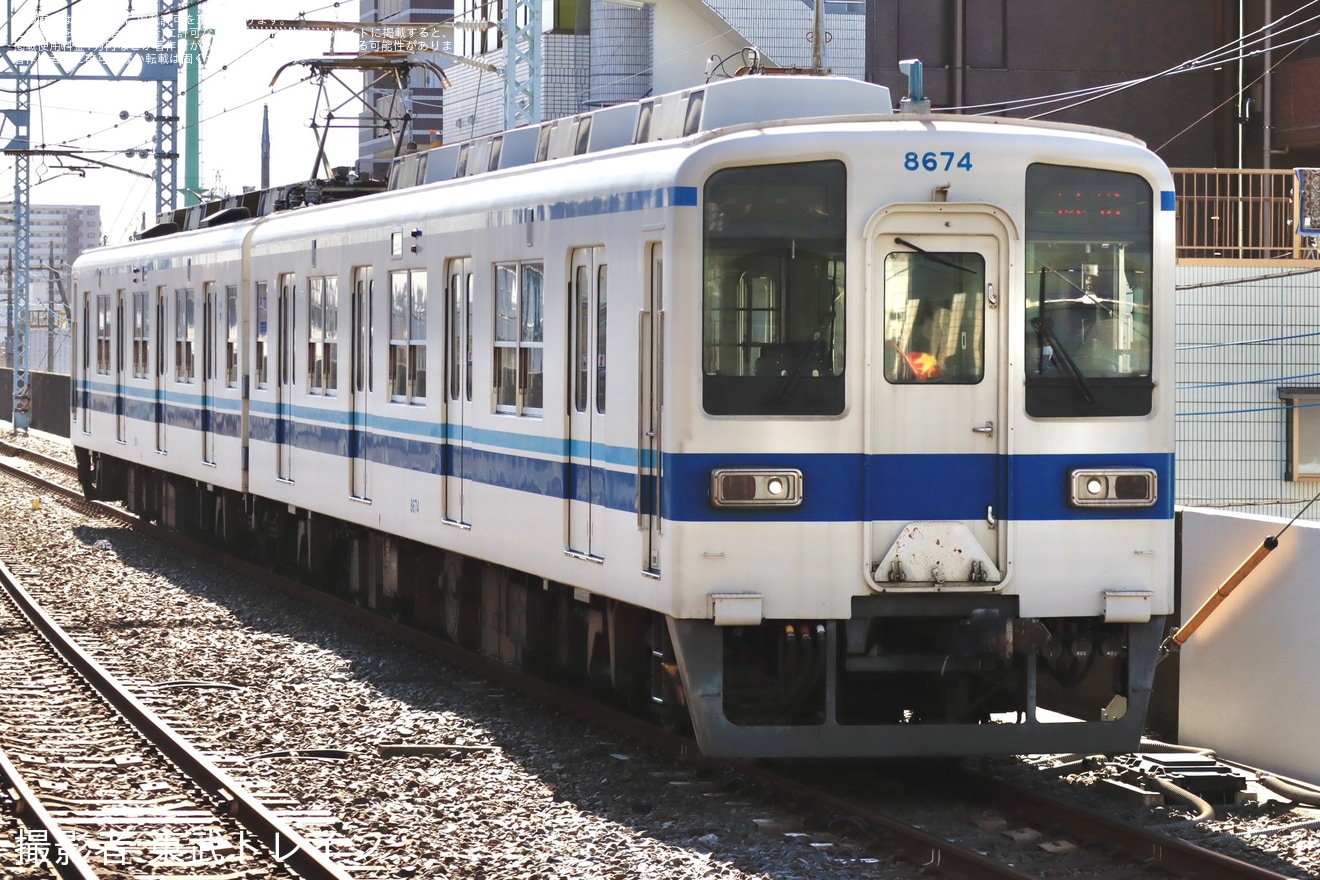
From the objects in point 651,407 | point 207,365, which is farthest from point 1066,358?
point 207,365

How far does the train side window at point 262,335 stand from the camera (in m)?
15.6

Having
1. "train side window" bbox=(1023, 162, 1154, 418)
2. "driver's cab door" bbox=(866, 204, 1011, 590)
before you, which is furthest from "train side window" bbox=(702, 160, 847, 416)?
"train side window" bbox=(1023, 162, 1154, 418)

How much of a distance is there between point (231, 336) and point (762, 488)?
9.29 m

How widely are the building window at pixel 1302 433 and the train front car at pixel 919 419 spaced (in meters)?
10.6

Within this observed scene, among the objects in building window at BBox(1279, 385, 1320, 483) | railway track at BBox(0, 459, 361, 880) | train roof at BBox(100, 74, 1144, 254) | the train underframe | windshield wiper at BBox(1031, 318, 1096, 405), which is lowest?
railway track at BBox(0, 459, 361, 880)

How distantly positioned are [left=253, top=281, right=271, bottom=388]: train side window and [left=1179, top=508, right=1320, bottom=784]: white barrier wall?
8211 mm

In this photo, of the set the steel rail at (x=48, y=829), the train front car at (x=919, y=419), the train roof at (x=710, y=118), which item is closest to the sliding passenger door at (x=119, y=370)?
the train roof at (x=710, y=118)

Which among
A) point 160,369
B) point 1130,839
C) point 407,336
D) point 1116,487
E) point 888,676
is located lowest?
point 1130,839

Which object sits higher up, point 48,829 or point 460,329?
point 460,329

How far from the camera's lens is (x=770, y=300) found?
827cm

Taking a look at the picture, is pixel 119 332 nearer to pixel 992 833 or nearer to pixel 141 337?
pixel 141 337

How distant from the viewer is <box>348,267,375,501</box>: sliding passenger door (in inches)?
510

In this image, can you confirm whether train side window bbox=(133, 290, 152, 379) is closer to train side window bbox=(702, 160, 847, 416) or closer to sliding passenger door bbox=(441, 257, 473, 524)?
sliding passenger door bbox=(441, 257, 473, 524)

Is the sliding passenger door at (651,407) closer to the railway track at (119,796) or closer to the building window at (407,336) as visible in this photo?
the railway track at (119,796)
